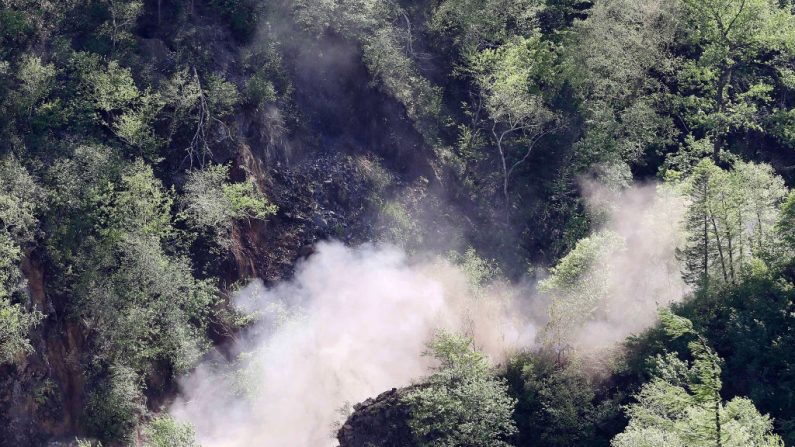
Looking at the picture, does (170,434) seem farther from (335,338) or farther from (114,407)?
(335,338)

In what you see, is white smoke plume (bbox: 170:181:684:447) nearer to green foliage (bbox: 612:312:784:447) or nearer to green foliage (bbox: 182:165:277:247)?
green foliage (bbox: 182:165:277:247)

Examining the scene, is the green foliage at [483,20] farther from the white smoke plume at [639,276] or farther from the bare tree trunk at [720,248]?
the bare tree trunk at [720,248]

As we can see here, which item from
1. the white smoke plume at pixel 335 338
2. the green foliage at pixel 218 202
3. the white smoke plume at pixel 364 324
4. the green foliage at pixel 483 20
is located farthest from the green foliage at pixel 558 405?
the green foliage at pixel 483 20

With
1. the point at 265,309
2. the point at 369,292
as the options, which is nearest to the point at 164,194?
the point at 265,309

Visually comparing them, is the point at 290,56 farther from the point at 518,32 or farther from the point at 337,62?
the point at 518,32

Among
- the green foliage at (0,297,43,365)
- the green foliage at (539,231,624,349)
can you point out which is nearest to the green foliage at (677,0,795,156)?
the green foliage at (539,231,624,349)

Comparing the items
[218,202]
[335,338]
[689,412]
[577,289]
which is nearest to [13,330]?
[218,202]
